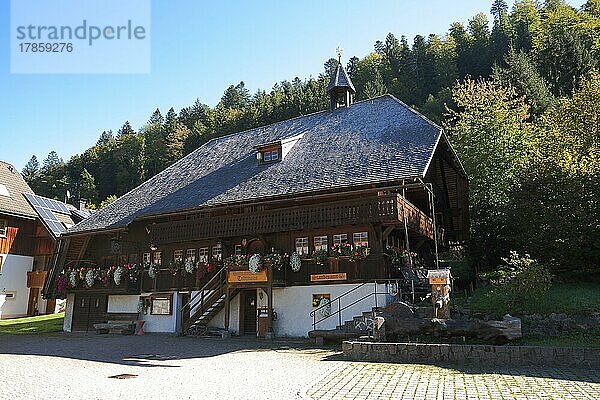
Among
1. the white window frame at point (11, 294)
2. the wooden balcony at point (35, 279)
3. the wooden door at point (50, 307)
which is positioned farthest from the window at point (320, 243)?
the wooden door at point (50, 307)

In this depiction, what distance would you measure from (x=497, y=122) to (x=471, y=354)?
2718 centimetres

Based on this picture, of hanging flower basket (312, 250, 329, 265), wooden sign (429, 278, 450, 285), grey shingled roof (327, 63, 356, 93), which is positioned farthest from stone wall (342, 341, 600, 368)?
grey shingled roof (327, 63, 356, 93)

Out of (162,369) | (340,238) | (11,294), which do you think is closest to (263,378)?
(162,369)

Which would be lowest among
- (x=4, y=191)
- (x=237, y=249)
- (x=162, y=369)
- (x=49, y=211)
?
(x=162, y=369)

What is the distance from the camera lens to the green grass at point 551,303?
53.8 feet

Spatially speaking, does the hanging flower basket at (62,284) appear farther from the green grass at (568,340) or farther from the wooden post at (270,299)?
the green grass at (568,340)

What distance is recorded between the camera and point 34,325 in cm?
3188

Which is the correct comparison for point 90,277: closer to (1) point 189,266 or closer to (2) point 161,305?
(2) point 161,305

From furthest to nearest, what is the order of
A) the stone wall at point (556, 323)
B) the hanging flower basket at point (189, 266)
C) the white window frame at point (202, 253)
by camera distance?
the white window frame at point (202, 253)
the hanging flower basket at point (189, 266)
the stone wall at point (556, 323)

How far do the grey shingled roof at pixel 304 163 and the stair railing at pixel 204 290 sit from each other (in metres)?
3.18

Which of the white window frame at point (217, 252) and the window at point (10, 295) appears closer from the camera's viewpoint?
the white window frame at point (217, 252)

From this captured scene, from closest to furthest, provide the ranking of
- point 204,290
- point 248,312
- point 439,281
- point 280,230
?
point 439,281, point 280,230, point 248,312, point 204,290

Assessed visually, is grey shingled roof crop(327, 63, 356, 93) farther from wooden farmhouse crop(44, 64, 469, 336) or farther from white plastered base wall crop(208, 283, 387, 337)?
white plastered base wall crop(208, 283, 387, 337)

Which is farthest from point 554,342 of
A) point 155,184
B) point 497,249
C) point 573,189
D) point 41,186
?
point 41,186
